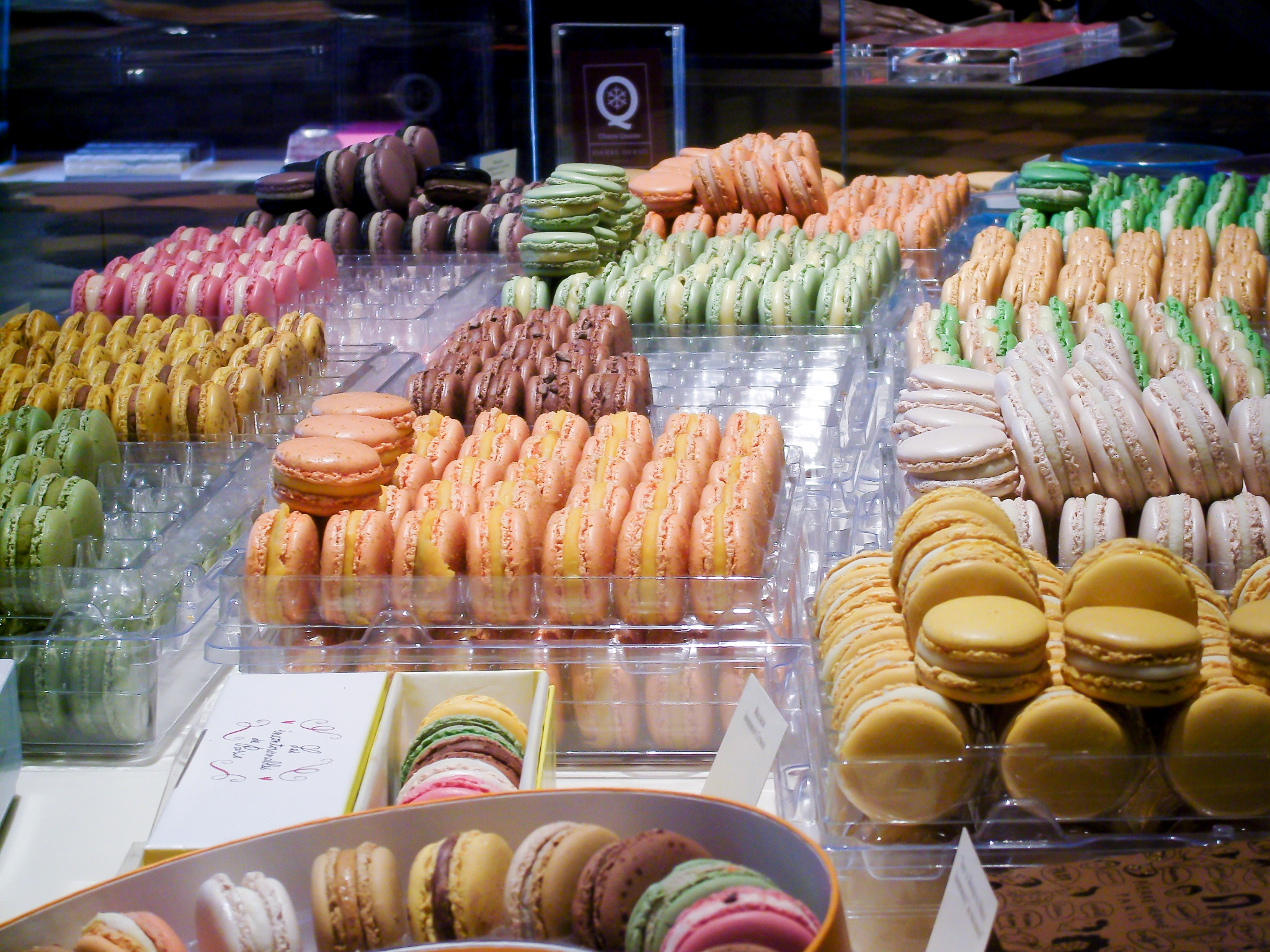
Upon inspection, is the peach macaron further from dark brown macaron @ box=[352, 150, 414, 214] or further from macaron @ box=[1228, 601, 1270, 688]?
dark brown macaron @ box=[352, 150, 414, 214]

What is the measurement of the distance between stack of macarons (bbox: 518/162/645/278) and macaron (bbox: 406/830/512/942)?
224 centimetres

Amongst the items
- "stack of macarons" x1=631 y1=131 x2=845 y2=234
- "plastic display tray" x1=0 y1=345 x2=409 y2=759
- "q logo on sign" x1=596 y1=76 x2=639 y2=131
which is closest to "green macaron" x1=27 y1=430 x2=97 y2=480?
"plastic display tray" x1=0 y1=345 x2=409 y2=759

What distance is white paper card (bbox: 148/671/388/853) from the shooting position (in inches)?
46.7

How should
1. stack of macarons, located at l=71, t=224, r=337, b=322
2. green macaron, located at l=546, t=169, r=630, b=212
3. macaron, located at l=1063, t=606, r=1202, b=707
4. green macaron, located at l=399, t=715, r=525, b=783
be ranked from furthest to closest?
1. green macaron, located at l=546, t=169, r=630, b=212
2. stack of macarons, located at l=71, t=224, r=337, b=322
3. green macaron, located at l=399, t=715, r=525, b=783
4. macaron, located at l=1063, t=606, r=1202, b=707

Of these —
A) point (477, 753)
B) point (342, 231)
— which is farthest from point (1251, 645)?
point (342, 231)

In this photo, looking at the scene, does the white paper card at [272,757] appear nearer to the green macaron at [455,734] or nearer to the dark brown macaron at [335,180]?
the green macaron at [455,734]

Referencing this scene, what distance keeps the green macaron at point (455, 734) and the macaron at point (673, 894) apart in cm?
46

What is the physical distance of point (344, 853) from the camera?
98 centimetres

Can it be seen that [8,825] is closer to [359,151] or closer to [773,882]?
[773,882]

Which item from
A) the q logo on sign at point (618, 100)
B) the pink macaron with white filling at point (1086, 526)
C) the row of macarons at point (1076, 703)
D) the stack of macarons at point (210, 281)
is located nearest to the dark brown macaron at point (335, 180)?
the stack of macarons at point (210, 281)

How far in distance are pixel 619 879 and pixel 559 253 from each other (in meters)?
2.32

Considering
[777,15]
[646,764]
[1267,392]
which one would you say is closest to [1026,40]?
[777,15]

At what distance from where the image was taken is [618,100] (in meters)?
4.22

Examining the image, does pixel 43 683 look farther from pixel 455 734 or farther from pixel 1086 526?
pixel 1086 526
